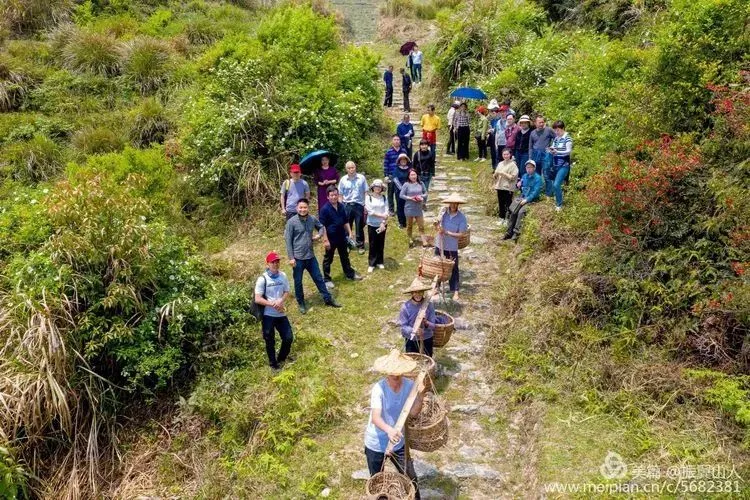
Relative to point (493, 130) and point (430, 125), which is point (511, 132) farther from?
point (430, 125)

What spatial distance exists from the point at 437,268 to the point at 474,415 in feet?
7.22

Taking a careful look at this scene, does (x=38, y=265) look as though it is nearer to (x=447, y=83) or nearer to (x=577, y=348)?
(x=577, y=348)

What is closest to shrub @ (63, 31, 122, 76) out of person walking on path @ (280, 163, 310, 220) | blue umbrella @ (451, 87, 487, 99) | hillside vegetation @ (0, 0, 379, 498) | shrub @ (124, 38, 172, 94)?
hillside vegetation @ (0, 0, 379, 498)

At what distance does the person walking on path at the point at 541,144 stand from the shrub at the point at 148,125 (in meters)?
9.06

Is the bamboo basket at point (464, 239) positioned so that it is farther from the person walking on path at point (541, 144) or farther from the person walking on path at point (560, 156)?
the person walking on path at point (541, 144)

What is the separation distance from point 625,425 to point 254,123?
385 inches

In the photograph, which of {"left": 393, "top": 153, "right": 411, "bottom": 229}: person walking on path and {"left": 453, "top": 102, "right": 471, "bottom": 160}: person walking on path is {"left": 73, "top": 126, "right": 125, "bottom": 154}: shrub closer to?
{"left": 393, "top": 153, "right": 411, "bottom": 229}: person walking on path

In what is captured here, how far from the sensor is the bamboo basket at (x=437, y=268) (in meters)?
8.03

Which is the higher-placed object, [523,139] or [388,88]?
[388,88]

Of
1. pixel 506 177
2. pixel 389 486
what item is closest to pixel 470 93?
pixel 506 177

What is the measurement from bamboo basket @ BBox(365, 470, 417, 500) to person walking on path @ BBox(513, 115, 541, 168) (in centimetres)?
853

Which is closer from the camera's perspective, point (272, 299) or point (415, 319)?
point (415, 319)

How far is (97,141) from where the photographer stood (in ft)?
42.6

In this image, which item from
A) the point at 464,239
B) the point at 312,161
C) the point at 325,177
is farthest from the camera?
the point at 312,161
